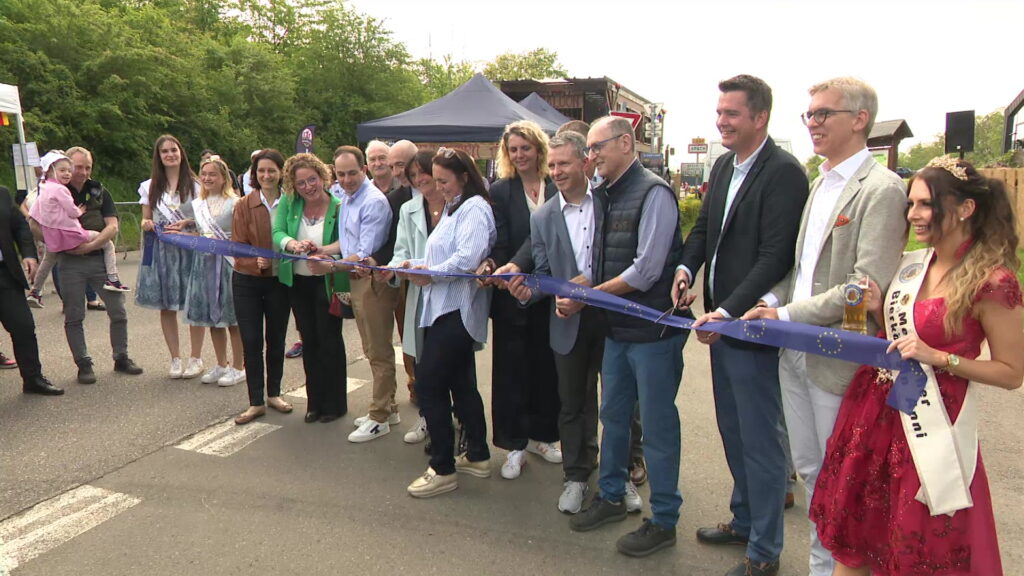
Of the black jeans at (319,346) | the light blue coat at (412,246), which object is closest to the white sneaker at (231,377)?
the black jeans at (319,346)

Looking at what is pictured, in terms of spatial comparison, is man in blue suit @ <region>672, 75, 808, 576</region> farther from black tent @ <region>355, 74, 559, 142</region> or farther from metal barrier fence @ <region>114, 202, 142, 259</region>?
metal barrier fence @ <region>114, 202, 142, 259</region>

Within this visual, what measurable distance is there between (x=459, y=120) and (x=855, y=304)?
9.19m

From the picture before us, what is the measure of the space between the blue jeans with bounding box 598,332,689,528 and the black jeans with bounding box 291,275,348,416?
2300 mm

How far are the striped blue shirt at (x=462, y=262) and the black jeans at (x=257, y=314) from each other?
5.33ft

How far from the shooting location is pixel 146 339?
23.5ft

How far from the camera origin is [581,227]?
137 inches

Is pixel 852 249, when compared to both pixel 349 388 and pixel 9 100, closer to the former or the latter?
pixel 349 388

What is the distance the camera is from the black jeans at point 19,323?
209 inches

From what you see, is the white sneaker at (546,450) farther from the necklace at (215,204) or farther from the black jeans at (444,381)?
the necklace at (215,204)

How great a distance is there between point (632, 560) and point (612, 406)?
71cm

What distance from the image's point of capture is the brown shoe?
395 centimetres

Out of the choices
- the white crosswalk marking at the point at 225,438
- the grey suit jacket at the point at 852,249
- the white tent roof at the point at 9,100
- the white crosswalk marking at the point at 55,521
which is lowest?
the white crosswalk marking at the point at 55,521

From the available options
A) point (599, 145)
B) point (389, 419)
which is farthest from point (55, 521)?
point (599, 145)

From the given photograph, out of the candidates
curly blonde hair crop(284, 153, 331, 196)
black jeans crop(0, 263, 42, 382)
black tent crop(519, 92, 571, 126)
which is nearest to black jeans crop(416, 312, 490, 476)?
curly blonde hair crop(284, 153, 331, 196)
